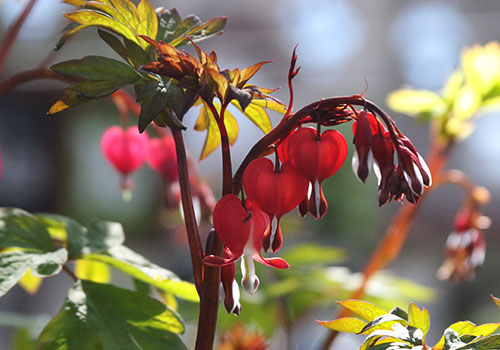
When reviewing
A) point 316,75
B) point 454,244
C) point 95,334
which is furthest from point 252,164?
point 316,75

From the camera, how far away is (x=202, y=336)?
375 millimetres

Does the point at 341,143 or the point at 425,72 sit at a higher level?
the point at 341,143

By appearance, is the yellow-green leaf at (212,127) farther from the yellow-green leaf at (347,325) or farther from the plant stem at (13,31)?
the plant stem at (13,31)

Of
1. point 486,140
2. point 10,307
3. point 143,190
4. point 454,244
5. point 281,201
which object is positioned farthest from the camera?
point 486,140

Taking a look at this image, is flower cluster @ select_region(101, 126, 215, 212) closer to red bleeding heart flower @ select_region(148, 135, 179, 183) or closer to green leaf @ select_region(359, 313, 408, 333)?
red bleeding heart flower @ select_region(148, 135, 179, 183)

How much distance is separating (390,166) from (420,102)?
22.4 inches

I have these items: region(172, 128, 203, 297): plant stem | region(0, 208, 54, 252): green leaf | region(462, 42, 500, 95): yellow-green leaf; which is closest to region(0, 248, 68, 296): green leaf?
region(0, 208, 54, 252): green leaf

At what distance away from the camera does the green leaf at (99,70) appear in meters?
0.38

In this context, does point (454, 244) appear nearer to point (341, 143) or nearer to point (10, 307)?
point (341, 143)

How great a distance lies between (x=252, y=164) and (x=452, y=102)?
0.57 metres

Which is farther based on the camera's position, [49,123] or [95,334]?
[49,123]

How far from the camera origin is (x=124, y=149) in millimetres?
741

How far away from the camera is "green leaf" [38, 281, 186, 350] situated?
1.39 ft

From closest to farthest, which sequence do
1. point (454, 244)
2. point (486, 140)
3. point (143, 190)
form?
point (454, 244)
point (143, 190)
point (486, 140)
